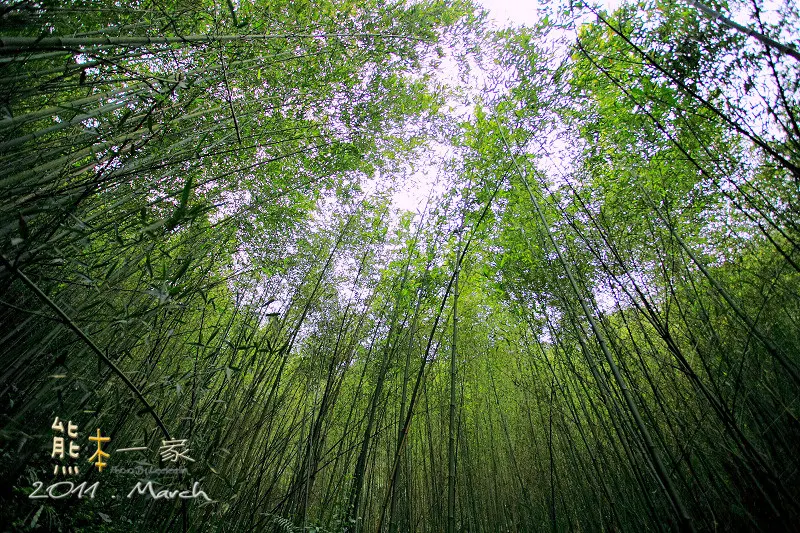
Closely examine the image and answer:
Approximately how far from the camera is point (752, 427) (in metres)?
2.59

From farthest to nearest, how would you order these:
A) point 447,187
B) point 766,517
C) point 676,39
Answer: point 447,187 < point 766,517 < point 676,39

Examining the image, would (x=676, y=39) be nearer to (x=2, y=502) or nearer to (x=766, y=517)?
(x=766, y=517)

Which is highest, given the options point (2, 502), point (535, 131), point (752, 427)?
point (535, 131)

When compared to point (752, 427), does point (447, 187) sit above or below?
above

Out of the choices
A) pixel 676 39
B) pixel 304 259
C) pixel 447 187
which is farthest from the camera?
pixel 304 259

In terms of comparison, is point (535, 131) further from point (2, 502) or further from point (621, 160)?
point (2, 502)

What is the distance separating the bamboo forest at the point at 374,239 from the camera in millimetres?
1650

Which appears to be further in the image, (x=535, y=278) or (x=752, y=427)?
(x=535, y=278)

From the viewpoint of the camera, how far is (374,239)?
389 cm

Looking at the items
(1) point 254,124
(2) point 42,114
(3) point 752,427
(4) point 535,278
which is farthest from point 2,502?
(3) point 752,427

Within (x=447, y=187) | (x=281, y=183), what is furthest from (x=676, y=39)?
(x=281, y=183)

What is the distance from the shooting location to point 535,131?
3.27 meters

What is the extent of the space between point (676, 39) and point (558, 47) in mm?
1241

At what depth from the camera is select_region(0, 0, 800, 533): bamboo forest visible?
1650mm
